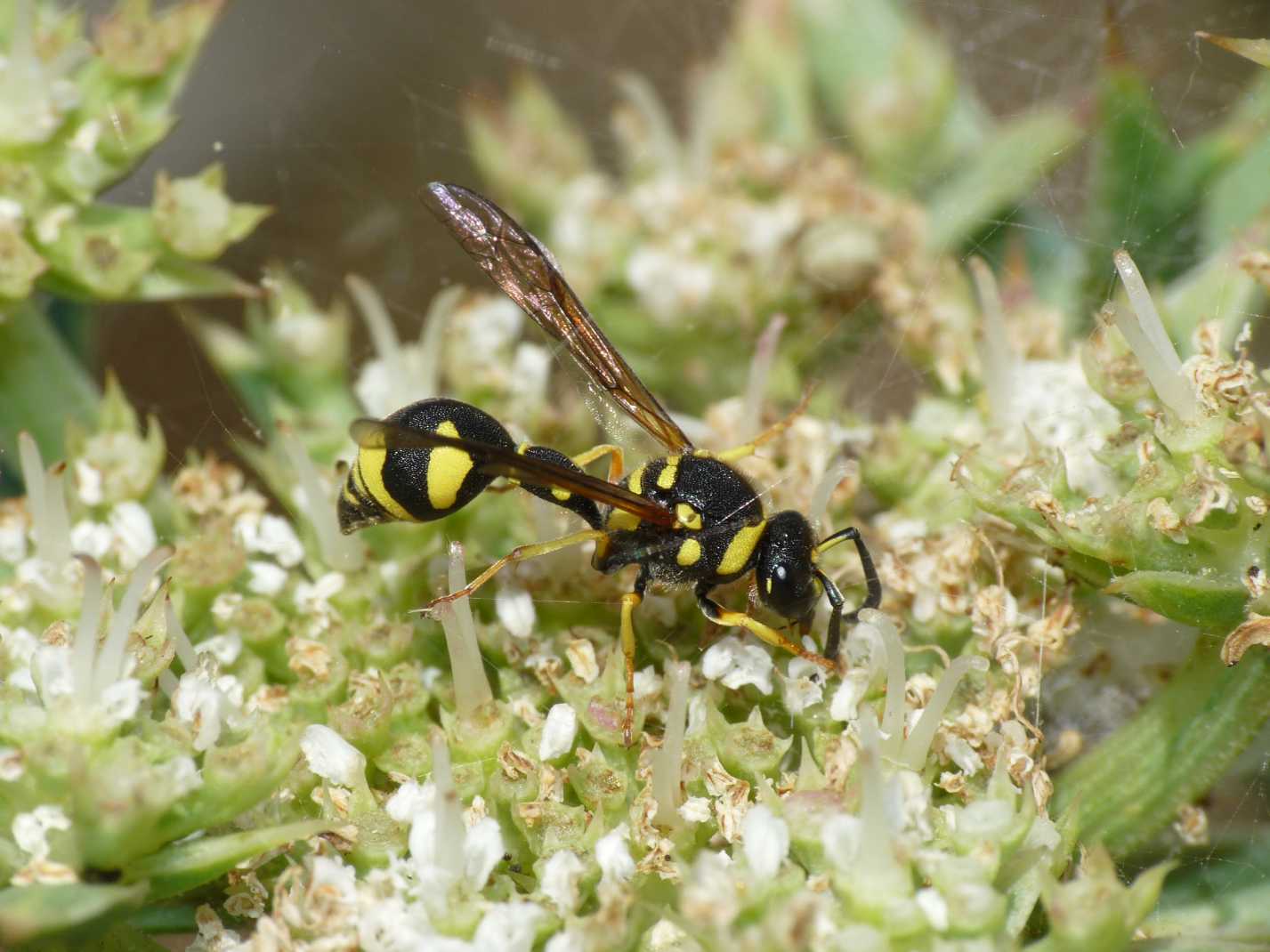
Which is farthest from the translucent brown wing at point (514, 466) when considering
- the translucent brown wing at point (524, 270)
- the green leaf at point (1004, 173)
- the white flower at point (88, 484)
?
the green leaf at point (1004, 173)

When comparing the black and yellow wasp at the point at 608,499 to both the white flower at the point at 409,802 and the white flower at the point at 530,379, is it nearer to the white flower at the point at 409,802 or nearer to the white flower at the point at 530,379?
the white flower at the point at 409,802

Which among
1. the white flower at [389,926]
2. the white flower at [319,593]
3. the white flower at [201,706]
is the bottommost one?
the white flower at [389,926]

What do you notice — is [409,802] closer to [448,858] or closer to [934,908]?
[448,858]

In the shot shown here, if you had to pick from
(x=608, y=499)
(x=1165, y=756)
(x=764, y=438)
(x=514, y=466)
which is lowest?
(x=1165, y=756)

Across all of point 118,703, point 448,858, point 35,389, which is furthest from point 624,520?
point 35,389

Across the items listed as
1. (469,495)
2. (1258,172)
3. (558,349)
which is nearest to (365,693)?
(469,495)

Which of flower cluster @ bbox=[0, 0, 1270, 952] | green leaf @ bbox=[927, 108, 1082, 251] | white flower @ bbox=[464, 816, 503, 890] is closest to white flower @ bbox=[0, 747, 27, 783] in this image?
flower cluster @ bbox=[0, 0, 1270, 952]
